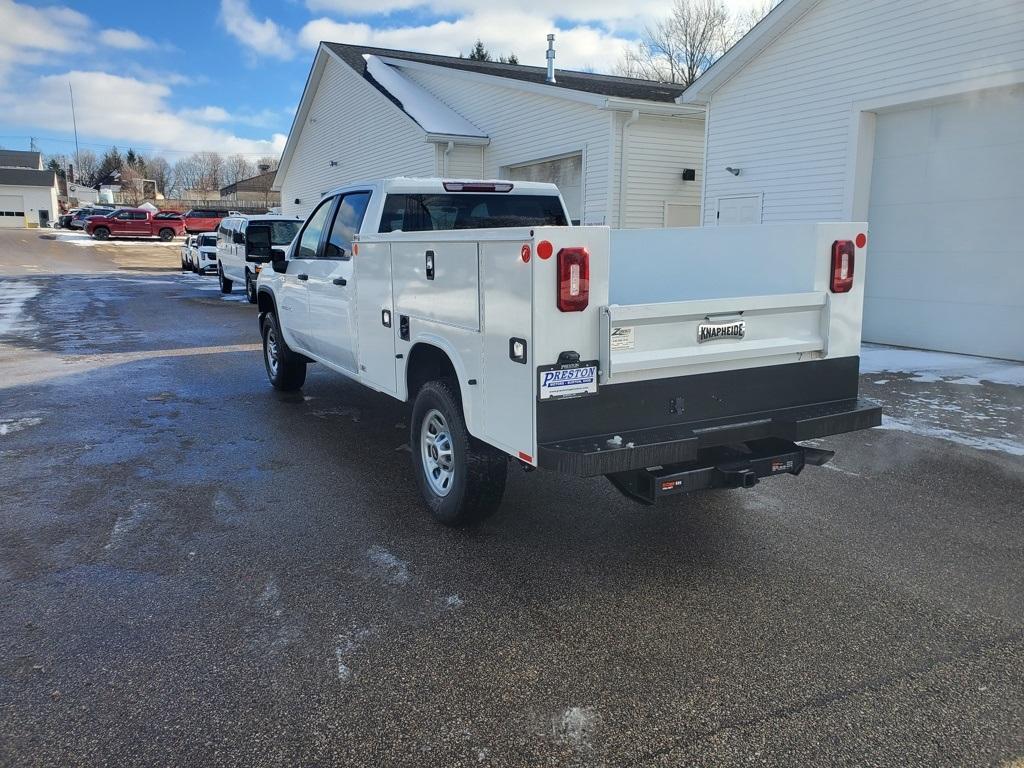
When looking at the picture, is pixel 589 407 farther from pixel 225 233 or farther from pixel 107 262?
pixel 107 262

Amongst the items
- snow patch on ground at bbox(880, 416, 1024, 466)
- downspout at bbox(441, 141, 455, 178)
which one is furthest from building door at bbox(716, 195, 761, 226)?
downspout at bbox(441, 141, 455, 178)

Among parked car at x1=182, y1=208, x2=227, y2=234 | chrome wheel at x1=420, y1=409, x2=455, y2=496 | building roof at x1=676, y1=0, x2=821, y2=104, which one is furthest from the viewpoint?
parked car at x1=182, y1=208, x2=227, y2=234

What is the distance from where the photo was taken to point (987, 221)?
32.9ft

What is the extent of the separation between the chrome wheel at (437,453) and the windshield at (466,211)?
1.78 m

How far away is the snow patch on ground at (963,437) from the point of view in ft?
20.8

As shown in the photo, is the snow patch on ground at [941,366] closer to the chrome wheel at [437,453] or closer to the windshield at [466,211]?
the windshield at [466,211]

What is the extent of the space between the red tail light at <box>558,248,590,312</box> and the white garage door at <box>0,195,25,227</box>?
297 feet

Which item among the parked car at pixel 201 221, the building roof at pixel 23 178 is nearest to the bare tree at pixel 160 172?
the building roof at pixel 23 178

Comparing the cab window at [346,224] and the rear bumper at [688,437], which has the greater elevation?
the cab window at [346,224]

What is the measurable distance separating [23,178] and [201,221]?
42.9 metres

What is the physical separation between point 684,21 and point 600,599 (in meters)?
40.5

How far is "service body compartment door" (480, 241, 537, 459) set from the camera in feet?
11.8

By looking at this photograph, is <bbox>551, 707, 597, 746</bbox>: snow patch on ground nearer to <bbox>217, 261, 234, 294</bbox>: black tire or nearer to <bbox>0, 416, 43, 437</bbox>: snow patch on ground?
<bbox>0, 416, 43, 437</bbox>: snow patch on ground

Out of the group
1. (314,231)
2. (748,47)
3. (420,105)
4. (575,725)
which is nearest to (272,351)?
(314,231)
